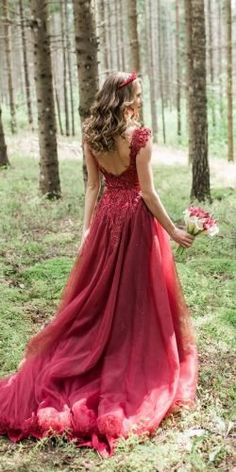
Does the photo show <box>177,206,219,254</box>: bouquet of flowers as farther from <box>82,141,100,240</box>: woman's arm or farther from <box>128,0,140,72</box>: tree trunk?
<box>128,0,140,72</box>: tree trunk

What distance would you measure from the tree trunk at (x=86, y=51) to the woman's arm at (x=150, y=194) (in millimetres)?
4592

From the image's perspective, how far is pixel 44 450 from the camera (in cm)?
379

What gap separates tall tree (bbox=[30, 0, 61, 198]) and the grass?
439 millimetres

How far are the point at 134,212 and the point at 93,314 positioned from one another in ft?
2.90

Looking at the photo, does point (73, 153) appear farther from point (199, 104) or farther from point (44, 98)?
point (199, 104)

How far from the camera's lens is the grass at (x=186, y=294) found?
3666 millimetres

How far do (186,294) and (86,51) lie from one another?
4162 millimetres

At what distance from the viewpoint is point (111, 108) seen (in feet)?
13.4

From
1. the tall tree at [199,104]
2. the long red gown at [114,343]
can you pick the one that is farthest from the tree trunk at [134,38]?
the long red gown at [114,343]

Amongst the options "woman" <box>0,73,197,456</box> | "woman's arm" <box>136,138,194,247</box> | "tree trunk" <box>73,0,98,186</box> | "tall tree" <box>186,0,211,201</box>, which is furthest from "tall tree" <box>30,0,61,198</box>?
"woman's arm" <box>136,138,194,247</box>

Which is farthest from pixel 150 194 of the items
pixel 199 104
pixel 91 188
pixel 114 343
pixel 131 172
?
pixel 199 104

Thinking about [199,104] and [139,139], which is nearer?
[139,139]

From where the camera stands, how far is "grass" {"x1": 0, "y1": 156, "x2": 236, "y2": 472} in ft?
12.0

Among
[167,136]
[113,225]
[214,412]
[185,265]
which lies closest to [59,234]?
[185,265]
